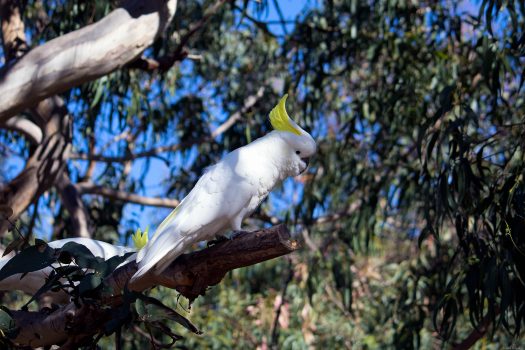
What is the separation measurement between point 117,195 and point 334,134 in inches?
59.6

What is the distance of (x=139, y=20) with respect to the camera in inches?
121

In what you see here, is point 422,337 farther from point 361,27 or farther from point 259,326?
point 361,27

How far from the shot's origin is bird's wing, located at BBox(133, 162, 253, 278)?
1.94m

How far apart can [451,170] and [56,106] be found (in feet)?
5.99

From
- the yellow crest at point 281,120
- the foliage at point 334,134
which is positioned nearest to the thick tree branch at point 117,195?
the foliage at point 334,134

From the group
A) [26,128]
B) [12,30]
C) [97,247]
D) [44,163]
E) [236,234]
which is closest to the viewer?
[236,234]

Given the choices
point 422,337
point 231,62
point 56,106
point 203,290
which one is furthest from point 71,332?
point 231,62

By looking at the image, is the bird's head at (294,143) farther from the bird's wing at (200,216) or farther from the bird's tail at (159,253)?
the bird's tail at (159,253)

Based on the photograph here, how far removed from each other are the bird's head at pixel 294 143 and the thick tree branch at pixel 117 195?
2403 millimetres

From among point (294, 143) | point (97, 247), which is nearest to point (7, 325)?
point (294, 143)

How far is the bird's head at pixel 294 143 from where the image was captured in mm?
2262

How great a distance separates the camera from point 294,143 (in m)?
2.26

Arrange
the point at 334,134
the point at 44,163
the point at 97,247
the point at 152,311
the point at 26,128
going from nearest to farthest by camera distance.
→ the point at 152,311, the point at 97,247, the point at 44,163, the point at 26,128, the point at 334,134

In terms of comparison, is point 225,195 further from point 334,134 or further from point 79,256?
point 334,134
